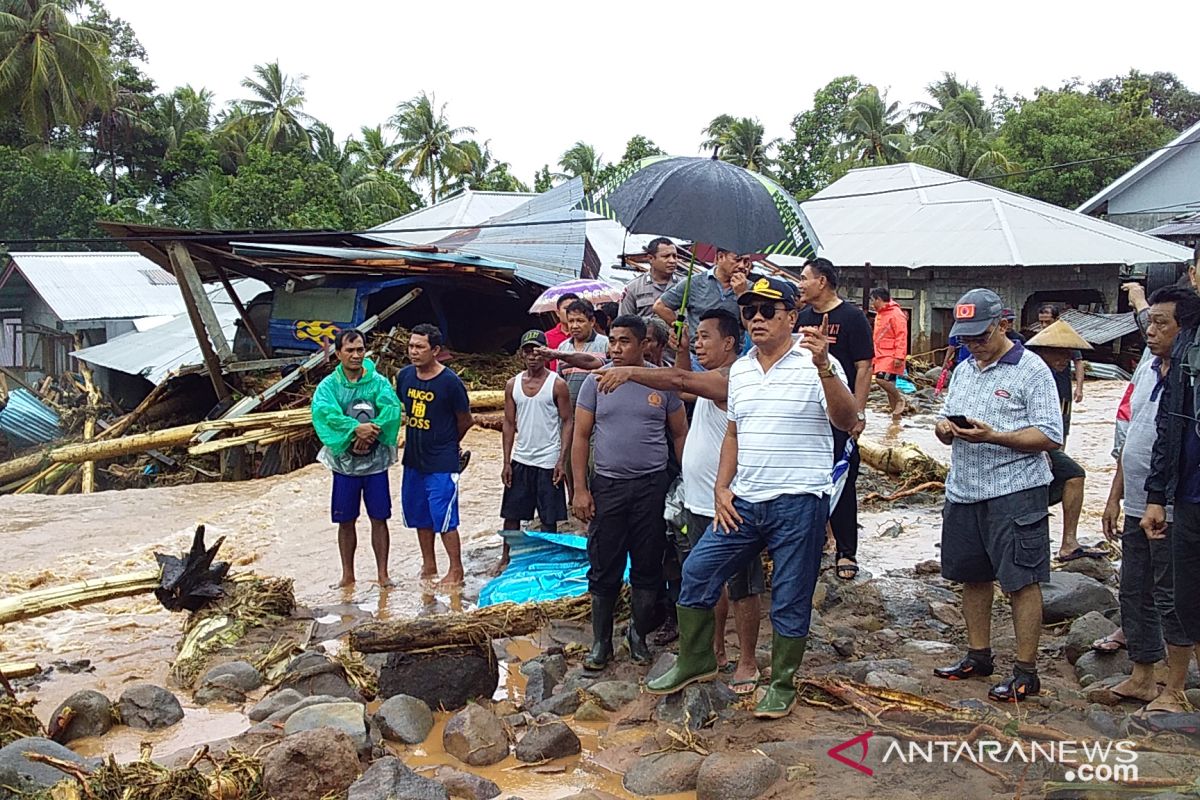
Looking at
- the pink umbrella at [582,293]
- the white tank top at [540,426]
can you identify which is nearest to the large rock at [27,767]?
the white tank top at [540,426]

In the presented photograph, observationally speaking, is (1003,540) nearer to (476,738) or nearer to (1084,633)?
(1084,633)

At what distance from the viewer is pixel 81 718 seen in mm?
4828

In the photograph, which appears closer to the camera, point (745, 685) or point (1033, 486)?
point (1033, 486)

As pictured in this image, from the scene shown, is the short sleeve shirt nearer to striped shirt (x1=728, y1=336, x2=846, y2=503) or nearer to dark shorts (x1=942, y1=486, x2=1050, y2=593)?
striped shirt (x1=728, y1=336, x2=846, y2=503)

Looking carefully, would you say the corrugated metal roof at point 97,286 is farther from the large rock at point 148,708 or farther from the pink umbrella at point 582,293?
the large rock at point 148,708

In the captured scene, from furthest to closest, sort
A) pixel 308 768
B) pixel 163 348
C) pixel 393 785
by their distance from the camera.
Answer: pixel 163 348 < pixel 308 768 < pixel 393 785

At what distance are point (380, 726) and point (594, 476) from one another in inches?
63.2

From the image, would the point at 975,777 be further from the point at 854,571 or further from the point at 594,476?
the point at 854,571

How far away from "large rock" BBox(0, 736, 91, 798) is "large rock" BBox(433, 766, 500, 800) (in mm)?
1508

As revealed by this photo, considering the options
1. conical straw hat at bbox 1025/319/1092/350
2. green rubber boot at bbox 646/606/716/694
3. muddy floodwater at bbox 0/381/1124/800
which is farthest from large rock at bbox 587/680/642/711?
conical straw hat at bbox 1025/319/1092/350

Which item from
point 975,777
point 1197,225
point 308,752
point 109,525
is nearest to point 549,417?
point 308,752

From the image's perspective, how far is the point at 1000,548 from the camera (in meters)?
4.36

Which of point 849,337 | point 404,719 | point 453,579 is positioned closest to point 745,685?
point 404,719

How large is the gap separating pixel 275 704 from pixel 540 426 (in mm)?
2765
